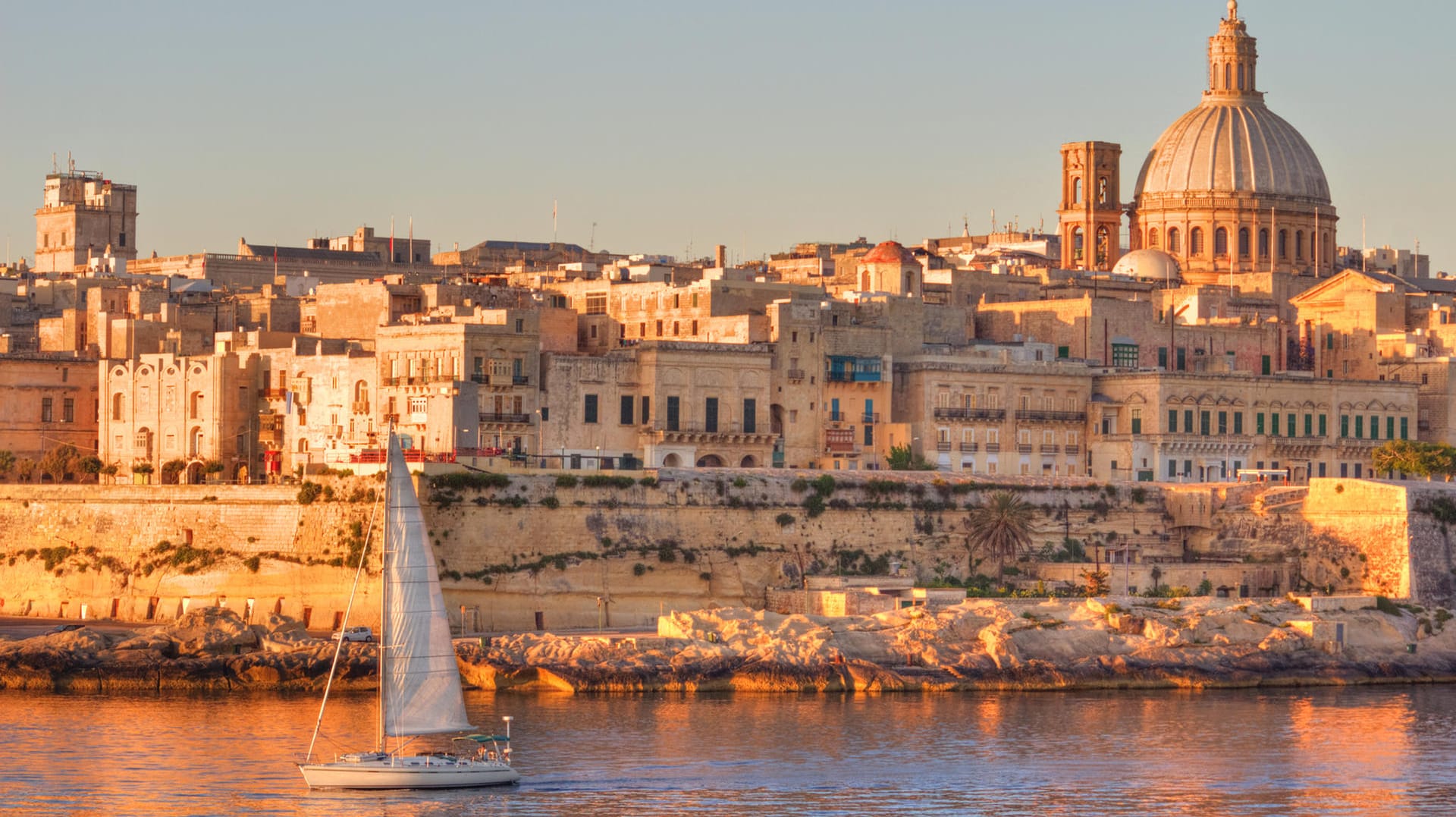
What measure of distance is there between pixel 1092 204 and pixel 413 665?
6505cm

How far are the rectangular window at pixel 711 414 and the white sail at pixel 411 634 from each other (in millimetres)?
25026

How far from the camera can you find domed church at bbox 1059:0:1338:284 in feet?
326

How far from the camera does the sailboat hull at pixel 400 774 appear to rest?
4012 centimetres

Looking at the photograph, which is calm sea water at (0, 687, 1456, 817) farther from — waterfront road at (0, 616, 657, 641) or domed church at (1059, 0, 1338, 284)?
domed church at (1059, 0, 1338, 284)

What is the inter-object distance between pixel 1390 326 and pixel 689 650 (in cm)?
3770

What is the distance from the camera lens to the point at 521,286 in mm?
80000

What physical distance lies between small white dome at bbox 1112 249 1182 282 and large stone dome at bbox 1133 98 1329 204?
6.29 metres

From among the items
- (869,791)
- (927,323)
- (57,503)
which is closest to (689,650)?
(869,791)

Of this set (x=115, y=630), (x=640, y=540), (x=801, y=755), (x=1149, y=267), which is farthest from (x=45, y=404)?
(x=1149, y=267)

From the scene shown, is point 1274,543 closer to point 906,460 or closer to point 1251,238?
point 906,460

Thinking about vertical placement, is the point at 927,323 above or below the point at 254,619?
above

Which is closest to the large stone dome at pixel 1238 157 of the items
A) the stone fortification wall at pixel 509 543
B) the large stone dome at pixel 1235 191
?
the large stone dome at pixel 1235 191

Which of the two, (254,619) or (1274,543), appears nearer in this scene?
(254,619)

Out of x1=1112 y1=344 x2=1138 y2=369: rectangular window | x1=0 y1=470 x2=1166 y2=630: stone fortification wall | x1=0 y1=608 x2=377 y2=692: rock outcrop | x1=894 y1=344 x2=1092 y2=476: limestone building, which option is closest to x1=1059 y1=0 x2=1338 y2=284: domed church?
x1=1112 y1=344 x2=1138 y2=369: rectangular window
